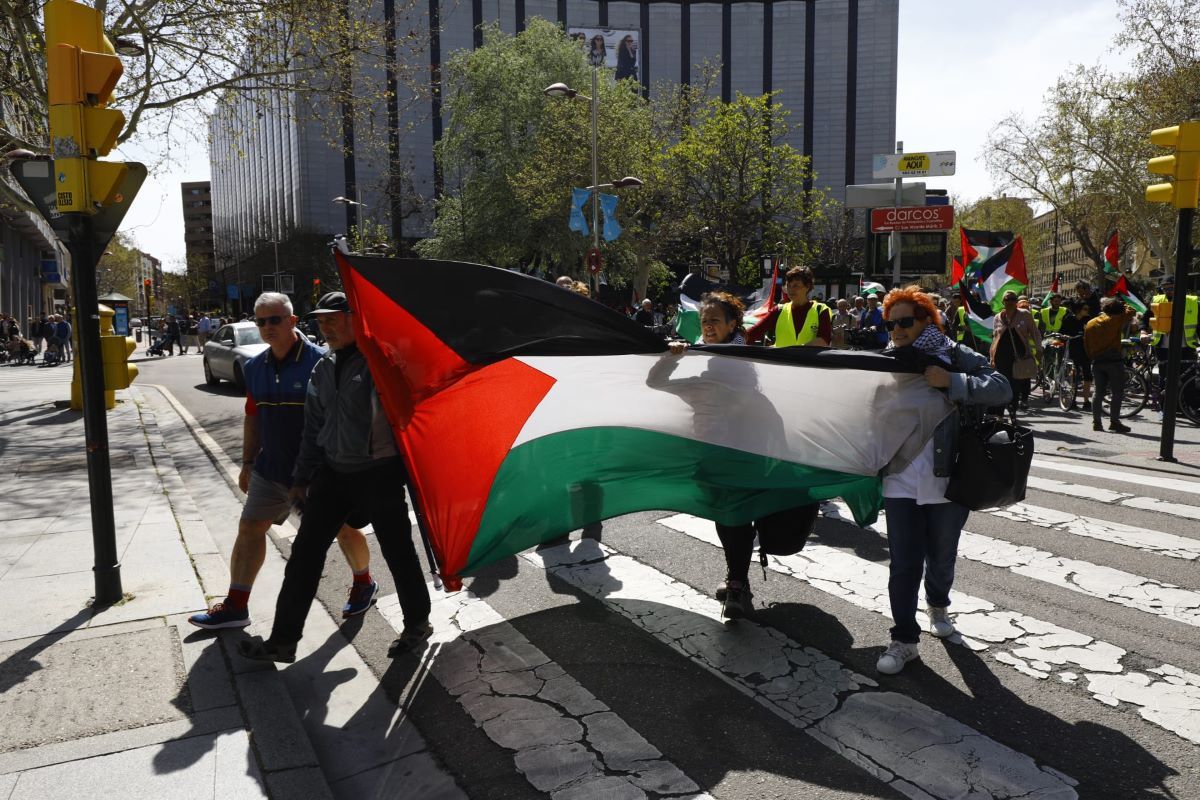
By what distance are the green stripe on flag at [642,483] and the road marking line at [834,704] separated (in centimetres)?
62

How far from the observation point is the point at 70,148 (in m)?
4.70

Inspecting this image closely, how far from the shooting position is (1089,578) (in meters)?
5.48

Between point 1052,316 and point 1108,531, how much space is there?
11584mm

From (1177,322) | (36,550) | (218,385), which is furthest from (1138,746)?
(218,385)

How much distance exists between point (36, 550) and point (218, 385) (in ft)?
50.1

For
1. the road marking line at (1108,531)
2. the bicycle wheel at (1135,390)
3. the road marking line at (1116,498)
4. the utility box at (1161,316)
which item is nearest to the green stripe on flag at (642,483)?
the road marking line at (1108,531)

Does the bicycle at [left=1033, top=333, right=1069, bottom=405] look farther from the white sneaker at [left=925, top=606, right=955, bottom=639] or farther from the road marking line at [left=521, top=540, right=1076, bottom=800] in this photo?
the road marking line at [left=521, top=540, right=1076, bottom=800]

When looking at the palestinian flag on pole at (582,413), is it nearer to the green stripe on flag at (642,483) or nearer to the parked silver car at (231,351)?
the green stripe on flag at (642,483)

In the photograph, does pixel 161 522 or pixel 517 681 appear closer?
pixel 517 681

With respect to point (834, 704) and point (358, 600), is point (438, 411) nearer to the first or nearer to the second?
point (358, 600)

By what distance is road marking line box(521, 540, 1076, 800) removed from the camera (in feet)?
10.5

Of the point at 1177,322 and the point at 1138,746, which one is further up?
the point at 1177,322

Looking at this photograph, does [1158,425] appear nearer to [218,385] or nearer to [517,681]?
[517,681]

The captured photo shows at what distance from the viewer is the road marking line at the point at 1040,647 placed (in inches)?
150
